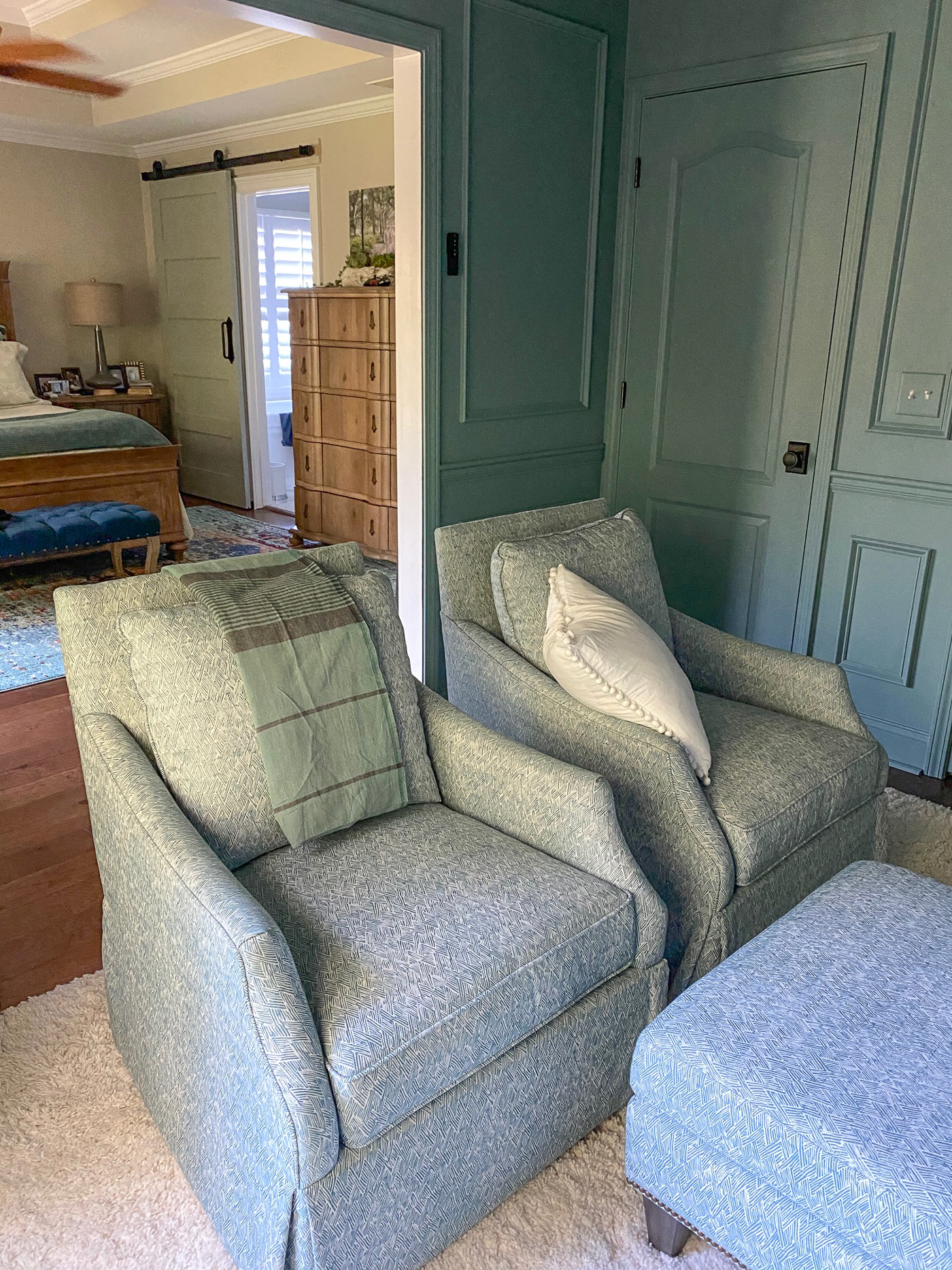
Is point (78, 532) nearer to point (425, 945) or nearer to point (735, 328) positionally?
point (735, 328)

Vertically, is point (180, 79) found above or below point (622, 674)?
above

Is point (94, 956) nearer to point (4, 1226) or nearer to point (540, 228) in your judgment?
point (4, 1226)

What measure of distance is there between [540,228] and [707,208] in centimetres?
57

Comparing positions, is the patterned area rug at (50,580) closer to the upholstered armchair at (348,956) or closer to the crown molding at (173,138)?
the upholstered armchair at (348,956)

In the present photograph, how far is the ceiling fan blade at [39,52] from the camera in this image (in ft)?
16.4

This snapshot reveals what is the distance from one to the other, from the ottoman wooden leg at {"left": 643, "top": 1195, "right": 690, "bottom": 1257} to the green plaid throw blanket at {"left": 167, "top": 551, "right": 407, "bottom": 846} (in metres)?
0.78

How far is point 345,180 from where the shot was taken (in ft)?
18.3

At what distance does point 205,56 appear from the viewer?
16.7 feet

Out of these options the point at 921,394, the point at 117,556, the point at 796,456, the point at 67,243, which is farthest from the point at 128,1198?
the point at 67,243

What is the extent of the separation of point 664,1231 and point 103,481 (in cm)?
483

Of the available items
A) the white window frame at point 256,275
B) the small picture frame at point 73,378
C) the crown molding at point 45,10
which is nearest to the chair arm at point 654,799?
the crown molding at point 45,10

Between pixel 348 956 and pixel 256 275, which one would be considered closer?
pixel 348 956

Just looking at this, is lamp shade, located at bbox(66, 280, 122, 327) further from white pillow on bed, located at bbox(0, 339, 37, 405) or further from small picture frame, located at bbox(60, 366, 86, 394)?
white pillow on bed, located at bbox(0, 339, 37, 405)

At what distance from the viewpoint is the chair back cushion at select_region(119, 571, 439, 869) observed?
161 cm
